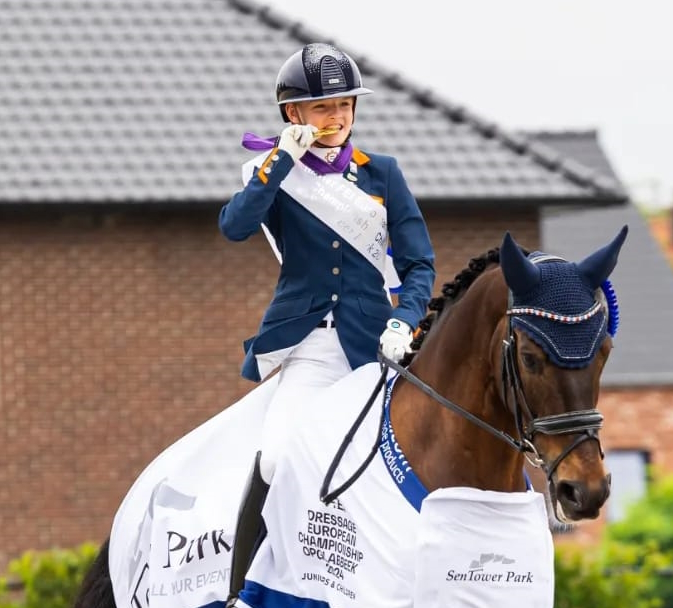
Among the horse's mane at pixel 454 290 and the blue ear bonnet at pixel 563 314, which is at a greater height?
the blue ear bonnet at pixel 563 314

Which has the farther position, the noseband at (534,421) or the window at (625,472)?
the window at (625,472)

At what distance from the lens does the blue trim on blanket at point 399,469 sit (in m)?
5.45

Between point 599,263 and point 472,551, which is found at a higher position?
point 599,263

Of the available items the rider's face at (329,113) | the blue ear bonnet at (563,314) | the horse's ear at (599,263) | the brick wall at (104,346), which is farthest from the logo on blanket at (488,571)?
the brick wall at (104,346)

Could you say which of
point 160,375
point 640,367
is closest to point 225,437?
point 160,375

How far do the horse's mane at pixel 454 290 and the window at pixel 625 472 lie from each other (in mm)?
22208

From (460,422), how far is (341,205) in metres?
1.12

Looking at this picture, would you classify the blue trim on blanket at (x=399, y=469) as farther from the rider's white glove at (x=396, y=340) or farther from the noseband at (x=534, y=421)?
the noseband at (x=534, y=421)

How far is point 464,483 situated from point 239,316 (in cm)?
1230

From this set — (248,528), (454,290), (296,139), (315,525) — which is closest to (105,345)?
(248,528)

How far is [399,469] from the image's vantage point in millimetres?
5520

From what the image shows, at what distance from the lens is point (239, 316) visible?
17594 millimetres

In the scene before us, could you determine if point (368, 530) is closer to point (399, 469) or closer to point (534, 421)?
point (399, 469)

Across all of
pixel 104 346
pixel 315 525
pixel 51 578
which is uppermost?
pixel 315 525
